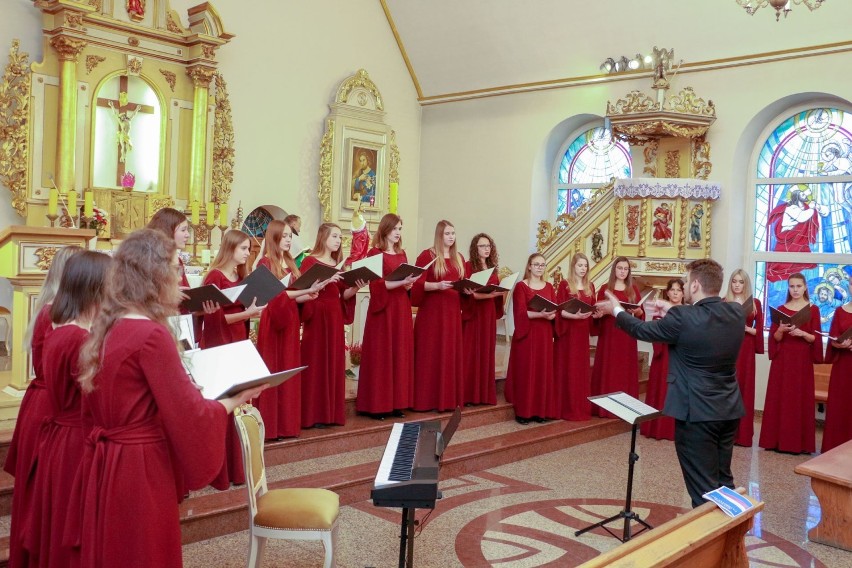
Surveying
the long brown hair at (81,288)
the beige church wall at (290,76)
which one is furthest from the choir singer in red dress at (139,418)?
the beige church wall at (290,76)

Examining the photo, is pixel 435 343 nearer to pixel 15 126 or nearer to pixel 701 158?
pixel 701 158

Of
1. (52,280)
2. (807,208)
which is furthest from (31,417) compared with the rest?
(807,208)

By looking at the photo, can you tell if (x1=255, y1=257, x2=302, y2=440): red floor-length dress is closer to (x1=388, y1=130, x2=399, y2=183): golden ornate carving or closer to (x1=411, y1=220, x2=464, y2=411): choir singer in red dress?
(x1=411, y1=220, x2=464, y2=411): choir singer in red dress

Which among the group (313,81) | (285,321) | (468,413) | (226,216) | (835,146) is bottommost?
(468,413)

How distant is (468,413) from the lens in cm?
778

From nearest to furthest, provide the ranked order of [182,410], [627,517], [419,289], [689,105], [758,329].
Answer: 1. [182,410]
2. [627,517]
3. [419,289]
4. [758,329]
5. [689,105]

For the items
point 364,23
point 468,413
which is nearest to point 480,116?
point 364,23

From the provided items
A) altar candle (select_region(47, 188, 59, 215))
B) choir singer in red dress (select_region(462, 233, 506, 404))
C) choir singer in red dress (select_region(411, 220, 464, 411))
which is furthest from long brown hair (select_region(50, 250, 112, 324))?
altar candle (select_region(47, 188, 59, 215))

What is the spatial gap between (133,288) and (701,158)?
8.84 m

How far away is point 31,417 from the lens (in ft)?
11.9

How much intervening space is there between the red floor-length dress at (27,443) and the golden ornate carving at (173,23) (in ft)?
24.1

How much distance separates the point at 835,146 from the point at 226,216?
7.41 meters

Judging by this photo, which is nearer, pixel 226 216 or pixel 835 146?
pixel 835 146

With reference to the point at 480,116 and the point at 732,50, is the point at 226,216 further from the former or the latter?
the point at 732,50
